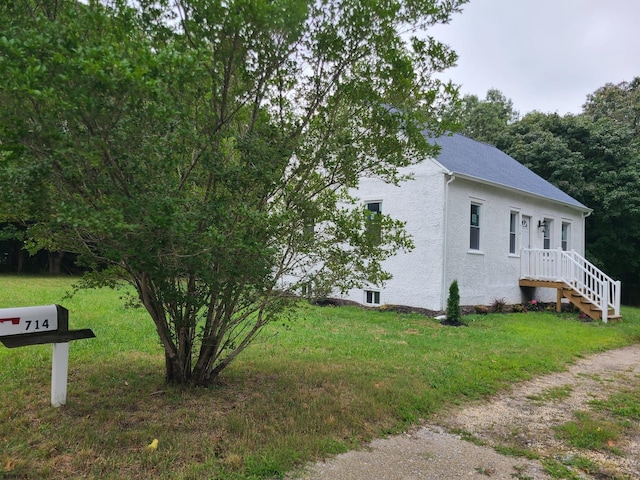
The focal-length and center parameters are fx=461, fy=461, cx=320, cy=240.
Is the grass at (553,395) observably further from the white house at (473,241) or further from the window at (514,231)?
the window at (514,231)

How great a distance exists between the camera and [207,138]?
3.85m

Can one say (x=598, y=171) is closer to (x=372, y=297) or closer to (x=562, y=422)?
(x=372, y=297)

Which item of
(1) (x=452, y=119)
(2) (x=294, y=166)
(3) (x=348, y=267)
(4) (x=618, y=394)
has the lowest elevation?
(4) (x=618, y=394)

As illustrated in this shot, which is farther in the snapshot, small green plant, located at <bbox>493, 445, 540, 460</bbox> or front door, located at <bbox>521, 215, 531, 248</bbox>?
front door, located at <bbox>521, 215, 531, 248</bbox>

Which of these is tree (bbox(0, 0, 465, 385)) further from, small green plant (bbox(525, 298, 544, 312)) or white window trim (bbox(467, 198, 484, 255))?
small green plant (bbox(525, 298, 544, 312))

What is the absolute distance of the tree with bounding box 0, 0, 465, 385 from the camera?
290cm

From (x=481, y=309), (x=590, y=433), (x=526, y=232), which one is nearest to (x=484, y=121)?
(x=526, y=232)

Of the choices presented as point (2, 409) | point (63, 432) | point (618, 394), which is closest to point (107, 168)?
point (63, 432)

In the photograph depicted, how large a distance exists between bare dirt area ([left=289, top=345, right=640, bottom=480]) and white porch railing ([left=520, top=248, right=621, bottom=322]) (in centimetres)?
869

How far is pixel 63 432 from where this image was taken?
3.70 m

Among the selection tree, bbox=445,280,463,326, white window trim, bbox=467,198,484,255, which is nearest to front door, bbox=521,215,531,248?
white window trim, bbox=467,198,484,255

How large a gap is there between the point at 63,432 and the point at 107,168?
216 cm

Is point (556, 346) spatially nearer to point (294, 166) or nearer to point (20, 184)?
point (294, 166)

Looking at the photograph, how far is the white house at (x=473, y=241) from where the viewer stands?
12.1 m
